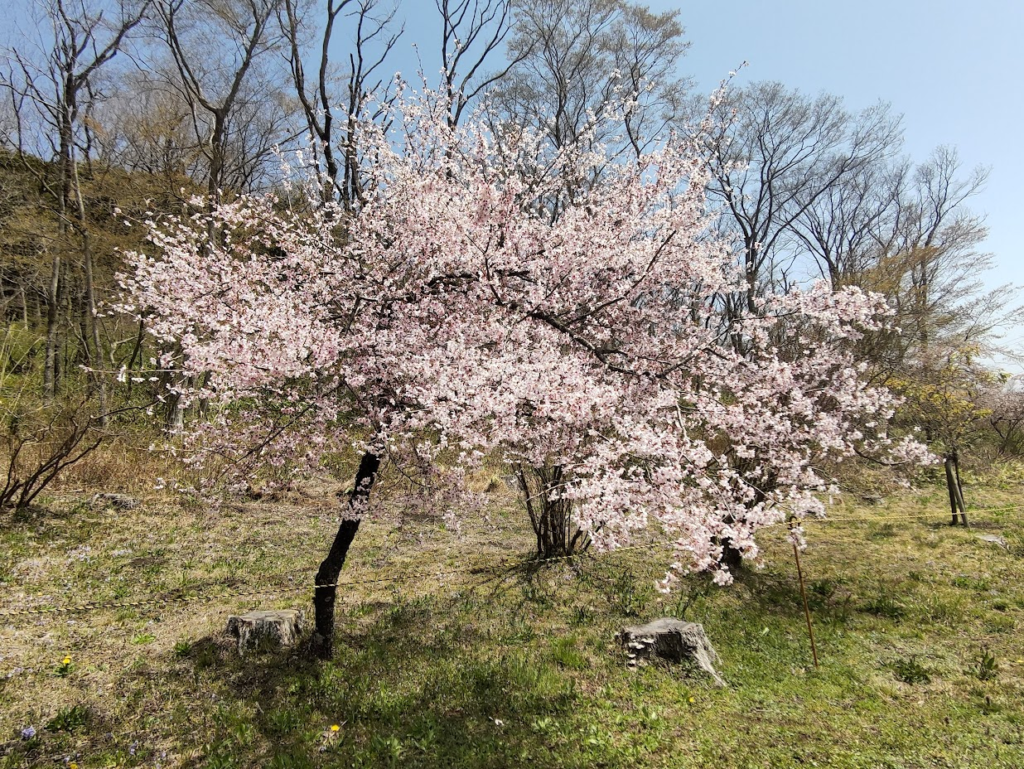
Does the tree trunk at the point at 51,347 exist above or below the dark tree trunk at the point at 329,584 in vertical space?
above

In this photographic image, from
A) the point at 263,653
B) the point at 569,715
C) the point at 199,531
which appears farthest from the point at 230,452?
the point at 199,531

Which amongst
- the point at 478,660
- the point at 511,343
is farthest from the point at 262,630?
the point at 511,343

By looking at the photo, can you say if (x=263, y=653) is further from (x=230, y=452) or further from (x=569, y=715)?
(x=569, y=715)

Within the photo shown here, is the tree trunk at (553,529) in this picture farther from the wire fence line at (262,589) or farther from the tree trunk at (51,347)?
the tree trunk at (51,347)

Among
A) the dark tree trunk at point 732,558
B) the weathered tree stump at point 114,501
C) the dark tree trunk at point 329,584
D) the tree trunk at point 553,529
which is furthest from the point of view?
the weathered tree stump at point 114,501

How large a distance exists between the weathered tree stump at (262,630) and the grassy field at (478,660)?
0.17m

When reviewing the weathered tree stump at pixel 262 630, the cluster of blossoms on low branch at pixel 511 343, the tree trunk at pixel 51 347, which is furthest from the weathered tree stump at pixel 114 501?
the weathered tree stump at pixel 262 630

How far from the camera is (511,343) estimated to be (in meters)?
4.98

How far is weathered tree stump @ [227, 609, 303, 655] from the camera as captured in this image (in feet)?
17.5

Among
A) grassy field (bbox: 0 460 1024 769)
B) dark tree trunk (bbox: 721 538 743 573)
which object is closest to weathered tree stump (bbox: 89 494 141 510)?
grassy field (bbox: 0 460 1024 769)

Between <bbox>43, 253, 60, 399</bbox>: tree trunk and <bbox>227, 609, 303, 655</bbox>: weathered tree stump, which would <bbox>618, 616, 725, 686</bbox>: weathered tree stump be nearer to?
<bbox>227, 609, 303, 655</bbox>: weathered tree stump

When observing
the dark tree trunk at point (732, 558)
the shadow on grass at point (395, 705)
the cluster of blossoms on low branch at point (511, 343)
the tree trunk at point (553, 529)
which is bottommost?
the shadow on grass at point (395, 705)

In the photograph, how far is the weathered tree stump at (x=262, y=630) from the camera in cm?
534

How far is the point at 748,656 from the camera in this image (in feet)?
19.7
